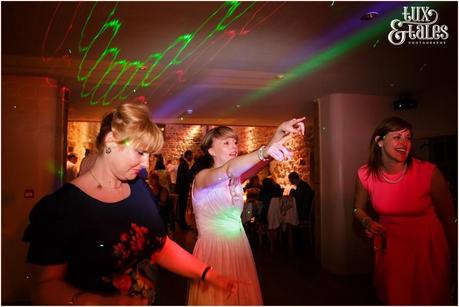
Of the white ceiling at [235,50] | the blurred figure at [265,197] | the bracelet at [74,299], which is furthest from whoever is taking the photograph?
the blurred figure at [265,197]

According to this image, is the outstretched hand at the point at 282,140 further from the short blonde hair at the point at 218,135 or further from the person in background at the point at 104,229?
the short blonde hair at the point at 218,135

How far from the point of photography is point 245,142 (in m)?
10.4

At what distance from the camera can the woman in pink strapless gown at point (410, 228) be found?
209 centimetres

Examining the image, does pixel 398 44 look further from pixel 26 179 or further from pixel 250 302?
pixel 26 179

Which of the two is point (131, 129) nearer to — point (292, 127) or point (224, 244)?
point (292, 127)

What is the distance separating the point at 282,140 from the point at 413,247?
4.06 ft

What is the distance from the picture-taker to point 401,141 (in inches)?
87.0

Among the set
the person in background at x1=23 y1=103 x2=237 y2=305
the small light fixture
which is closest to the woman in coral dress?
the person in background at x1=23 y1=103 x2=237 y2=305

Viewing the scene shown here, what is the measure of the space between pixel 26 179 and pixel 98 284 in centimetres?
308

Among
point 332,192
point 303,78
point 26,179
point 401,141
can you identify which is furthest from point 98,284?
point 332,192

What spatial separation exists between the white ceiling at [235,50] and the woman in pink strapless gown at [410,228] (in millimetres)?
1055

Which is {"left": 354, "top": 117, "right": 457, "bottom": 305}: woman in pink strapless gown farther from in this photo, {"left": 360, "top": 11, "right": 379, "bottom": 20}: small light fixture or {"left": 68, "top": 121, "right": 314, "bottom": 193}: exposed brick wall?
{"left": 68, "top": 121, "right": 314, "bottom": 193}: exposed brick wall

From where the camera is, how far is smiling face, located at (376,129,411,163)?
2211mm

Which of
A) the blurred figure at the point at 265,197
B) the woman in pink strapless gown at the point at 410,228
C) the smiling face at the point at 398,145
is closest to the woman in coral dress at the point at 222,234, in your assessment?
the woman in pink strapless gown at the point at 410,228
